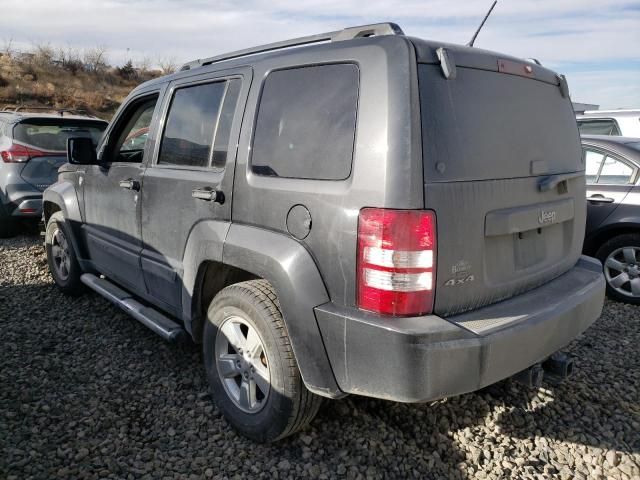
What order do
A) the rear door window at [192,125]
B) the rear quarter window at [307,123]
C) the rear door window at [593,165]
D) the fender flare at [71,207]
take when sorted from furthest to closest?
1. the rear door window at [593,165]
2. the fender flare at [71,207]
3. the rear door window at [192,125]
4. the rear quarter window at [307,123]

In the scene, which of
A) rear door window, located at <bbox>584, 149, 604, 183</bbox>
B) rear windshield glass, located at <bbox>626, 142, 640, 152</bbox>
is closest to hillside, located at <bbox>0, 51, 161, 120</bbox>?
rear door window, located at <bbox>584, 149, 604, 183</bbox>

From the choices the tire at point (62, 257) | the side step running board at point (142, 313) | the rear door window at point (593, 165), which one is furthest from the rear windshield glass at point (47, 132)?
the rear door window at point (593, 165)

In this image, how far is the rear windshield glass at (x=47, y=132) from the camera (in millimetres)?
6695

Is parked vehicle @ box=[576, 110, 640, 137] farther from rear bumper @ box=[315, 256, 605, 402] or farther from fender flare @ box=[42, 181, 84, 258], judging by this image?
fender flare @ box=[42, 181, 84, 258]

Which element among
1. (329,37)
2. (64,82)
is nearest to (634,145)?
(329,37)

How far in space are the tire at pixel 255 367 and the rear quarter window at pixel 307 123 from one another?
2.16 ft

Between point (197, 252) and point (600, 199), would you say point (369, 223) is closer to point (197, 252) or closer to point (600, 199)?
point (197, 252)

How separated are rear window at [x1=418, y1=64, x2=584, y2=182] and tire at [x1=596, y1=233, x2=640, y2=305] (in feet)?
8.11

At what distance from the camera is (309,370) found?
2.24 m

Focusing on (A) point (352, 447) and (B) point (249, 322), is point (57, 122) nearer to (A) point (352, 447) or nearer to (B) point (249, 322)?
(B) point (249, 322)

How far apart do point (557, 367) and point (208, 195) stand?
79.9 inches

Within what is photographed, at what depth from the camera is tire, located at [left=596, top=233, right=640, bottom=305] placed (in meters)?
4.74

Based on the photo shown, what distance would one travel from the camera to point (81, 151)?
3883 millimetres

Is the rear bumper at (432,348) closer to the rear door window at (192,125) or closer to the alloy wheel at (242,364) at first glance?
the alloy wheel at (242,364)
